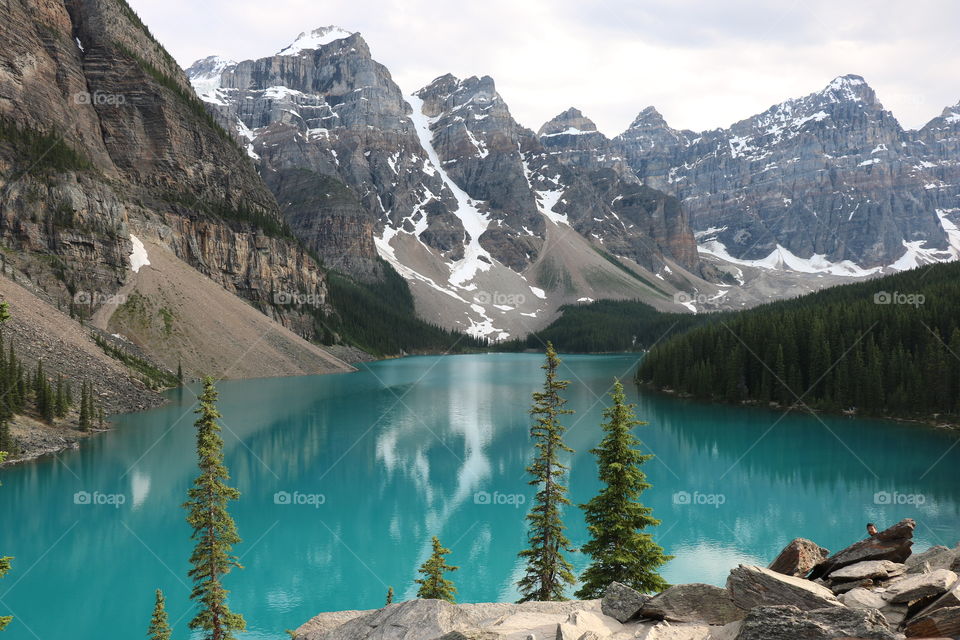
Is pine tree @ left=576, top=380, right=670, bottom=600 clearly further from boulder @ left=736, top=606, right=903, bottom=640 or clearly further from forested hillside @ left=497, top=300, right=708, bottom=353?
forested hillside @ left=497, top=300, right=708, bottom=353

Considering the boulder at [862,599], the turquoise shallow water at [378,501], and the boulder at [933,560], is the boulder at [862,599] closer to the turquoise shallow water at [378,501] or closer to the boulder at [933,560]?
the boulder at [933,560]

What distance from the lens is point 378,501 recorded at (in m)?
32.7

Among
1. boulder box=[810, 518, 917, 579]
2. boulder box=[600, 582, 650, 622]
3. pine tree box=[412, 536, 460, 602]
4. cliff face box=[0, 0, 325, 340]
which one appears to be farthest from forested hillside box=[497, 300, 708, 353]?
boulder box=[600, 582, 650, 622]

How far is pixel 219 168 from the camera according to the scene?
124m

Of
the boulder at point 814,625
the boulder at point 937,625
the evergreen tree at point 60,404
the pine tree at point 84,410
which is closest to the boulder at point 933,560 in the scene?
the boulder at point 937,625

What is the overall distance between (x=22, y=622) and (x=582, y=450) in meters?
33.4

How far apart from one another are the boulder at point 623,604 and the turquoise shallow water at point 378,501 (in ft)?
38.7

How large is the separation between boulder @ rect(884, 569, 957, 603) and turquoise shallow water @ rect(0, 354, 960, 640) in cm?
1462

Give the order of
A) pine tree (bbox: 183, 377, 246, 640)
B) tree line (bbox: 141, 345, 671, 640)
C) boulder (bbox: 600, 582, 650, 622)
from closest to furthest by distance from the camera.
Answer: boulder (bbox: 600, 582, 650, 622)
pine tree (bbox: 183, 377, 246, 640)
tree line (bbox: 141, 345, 671, 640)

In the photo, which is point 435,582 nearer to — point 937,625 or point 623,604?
point 623,604

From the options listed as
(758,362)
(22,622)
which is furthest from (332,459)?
(758,362)

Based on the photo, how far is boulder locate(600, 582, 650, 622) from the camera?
33.4 feet

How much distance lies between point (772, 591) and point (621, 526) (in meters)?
7.38

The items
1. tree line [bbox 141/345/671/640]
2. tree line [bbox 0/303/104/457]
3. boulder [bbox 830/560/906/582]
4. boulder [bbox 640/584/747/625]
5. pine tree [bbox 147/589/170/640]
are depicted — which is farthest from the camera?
tree line [bbox 0/303/104/457]
